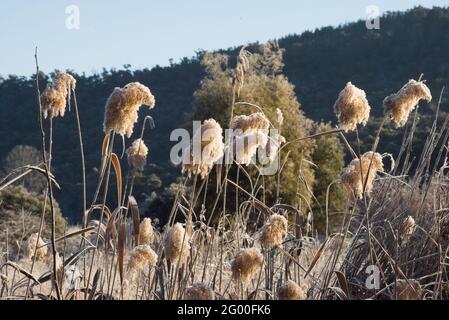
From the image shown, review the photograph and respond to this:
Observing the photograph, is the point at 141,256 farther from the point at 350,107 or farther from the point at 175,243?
the point at 350,107

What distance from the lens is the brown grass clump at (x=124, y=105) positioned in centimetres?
195

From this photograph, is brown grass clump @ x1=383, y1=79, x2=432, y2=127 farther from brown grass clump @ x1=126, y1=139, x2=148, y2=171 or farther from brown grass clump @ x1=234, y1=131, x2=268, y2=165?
brown grass clump @ x1=126, y1=139, x2=148, y2=171

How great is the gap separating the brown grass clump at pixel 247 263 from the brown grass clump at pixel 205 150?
0.24 m

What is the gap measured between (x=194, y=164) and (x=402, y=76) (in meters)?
33.0

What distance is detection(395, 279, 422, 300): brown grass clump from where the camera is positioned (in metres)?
1.87

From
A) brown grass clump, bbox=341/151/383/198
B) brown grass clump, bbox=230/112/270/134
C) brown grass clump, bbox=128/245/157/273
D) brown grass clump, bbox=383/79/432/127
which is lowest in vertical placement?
brown grass clump, bbox=128/245/157/273

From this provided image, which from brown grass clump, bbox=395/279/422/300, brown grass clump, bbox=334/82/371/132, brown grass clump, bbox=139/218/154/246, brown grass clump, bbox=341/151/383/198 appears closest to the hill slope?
brown grass clump, bbox=139/218/154/246

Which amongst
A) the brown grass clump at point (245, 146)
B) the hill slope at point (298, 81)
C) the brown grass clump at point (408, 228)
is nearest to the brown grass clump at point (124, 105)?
the brown grass clump at point (245, 146)

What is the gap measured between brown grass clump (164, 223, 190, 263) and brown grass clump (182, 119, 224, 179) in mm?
225

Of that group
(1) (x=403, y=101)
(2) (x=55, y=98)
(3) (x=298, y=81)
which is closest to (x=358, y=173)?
(1) (x=403, y=101)

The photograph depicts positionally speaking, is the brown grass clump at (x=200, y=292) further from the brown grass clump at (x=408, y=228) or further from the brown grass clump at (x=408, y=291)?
the brown grass clump at (x=408, y=228)

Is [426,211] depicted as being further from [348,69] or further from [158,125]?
[348,69]

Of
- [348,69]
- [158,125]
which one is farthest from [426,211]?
[348,69]
